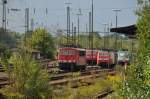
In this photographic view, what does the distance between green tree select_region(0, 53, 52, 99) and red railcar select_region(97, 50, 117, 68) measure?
57.4m

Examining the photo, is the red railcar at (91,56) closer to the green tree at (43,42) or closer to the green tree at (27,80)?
the green tree at (43,42)

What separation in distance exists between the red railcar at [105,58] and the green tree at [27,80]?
188 ft

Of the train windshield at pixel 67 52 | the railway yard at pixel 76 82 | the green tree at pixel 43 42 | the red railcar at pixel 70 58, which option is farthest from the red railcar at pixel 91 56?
the railway yard at pixel 76 82

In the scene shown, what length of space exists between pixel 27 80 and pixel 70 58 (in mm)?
41139

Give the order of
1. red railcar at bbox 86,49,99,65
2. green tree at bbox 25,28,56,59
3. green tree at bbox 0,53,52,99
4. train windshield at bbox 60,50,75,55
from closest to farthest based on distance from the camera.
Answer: green tree at bbox 0,53,52,99 → train windshield at bbox 60,50,75,55 → red railcar at bbox 86,49,99,65 → green tree at bbox 25,28,56,59

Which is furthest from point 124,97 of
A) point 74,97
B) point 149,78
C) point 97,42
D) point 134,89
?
point 97,42

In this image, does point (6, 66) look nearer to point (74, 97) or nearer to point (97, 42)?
point (74, 97)

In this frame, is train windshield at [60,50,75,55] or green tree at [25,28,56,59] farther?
green tree at [25,28,56,59]

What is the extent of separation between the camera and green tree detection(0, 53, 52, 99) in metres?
16.0

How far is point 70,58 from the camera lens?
57406 mm

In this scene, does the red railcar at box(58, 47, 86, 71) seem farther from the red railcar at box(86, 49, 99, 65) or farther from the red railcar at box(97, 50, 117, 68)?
the red railcar at box(97, 50, 117, 68)

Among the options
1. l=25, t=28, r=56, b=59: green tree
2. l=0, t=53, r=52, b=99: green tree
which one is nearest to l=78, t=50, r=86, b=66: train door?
l=0, t=53, r=52, b=99: green tree

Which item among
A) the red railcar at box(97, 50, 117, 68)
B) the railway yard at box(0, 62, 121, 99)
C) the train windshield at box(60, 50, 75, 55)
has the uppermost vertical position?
the train windshield at box(60, 50, 75, 55)

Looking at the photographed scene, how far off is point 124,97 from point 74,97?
679 centimetres
